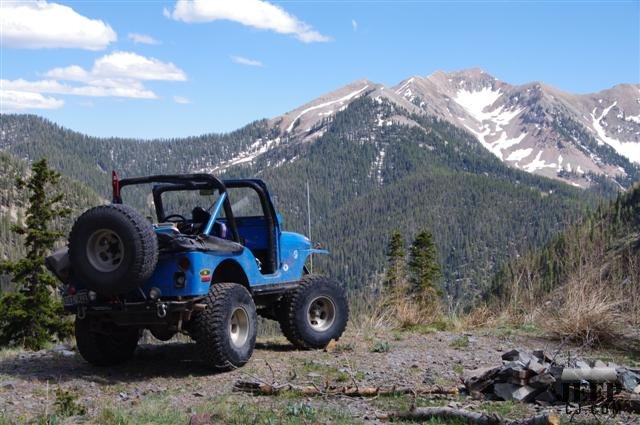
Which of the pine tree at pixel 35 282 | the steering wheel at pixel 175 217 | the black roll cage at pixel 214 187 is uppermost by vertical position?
the black roll cage at pixel 214 187

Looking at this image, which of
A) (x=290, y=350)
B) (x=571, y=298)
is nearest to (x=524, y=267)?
(x=571, y=298)

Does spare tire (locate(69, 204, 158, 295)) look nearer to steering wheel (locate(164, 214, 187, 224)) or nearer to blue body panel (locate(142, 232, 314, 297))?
blue body panel (locate(142, 232, 314, 297))

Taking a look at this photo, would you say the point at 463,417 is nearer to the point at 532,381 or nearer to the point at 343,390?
the point at 532,381

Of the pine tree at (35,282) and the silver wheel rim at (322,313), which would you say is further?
the pine tree at (35,282)

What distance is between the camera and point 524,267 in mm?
11969

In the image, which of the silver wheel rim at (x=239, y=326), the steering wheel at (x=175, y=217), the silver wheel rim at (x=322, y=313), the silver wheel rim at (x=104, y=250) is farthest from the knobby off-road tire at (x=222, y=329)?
the silver wheel rim at (x=322, y=313)

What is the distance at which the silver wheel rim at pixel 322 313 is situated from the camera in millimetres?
10133

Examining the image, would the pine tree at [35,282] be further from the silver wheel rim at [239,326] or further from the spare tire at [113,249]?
the silver wheel rim at [239,326]

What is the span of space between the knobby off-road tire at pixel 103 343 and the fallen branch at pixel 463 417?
4.17 m

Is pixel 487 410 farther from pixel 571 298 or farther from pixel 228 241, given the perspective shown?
pixel 571 298

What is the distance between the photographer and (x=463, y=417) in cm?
567

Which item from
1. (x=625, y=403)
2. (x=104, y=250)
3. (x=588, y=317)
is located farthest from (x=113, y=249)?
(x=588, y=317)

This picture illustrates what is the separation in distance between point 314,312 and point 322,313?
0.13 metres

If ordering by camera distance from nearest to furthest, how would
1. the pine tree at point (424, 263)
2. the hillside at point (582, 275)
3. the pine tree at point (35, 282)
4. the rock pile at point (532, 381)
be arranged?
the rock pile at point (532, 381) → the hillside at point (582, 275) → the pine tree at point (35, 282) → the pine tree at point (424, 263)
